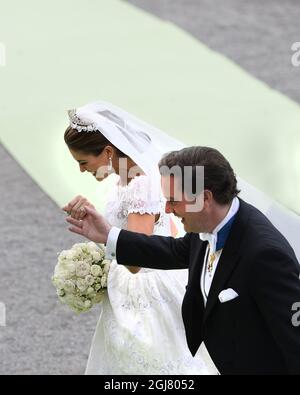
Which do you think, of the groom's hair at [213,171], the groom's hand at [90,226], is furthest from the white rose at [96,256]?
the groom's hair at [213,171]

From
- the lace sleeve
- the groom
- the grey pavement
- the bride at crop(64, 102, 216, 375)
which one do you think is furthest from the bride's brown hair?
the grey pavement

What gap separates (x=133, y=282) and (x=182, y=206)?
95 centimetres

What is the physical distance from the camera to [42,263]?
6.50 metres

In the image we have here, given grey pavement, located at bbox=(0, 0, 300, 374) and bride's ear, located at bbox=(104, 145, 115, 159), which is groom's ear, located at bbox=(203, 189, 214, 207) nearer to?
bride's ear, located at bbox=(104, 145, 115, 159)

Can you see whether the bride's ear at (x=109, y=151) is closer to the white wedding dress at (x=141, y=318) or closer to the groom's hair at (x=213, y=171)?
the white wedding dress at (x=141, y=318)

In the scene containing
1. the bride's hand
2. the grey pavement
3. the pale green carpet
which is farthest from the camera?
the pale green carpet

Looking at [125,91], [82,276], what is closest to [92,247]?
[82,276]

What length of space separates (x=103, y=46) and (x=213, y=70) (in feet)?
4.58

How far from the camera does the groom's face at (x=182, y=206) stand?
3.37 meters

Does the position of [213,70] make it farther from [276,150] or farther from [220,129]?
[276,150]

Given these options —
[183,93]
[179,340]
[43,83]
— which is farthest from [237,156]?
[179,340]

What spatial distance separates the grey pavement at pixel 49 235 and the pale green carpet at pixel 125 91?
19 centimetres

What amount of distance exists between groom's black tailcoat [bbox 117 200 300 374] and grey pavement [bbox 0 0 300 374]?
1.93 metres

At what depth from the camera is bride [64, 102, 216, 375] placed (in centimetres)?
418
